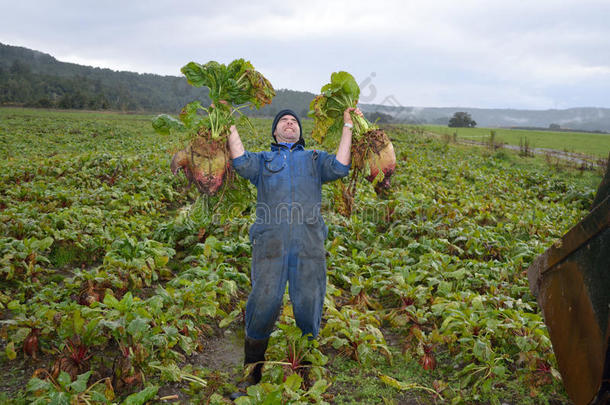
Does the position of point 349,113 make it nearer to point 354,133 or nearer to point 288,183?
point 354,133

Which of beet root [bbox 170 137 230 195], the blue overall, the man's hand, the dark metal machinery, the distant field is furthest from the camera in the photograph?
the distant field

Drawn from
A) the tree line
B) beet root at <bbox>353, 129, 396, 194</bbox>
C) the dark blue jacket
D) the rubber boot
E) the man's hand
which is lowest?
the rubber boot

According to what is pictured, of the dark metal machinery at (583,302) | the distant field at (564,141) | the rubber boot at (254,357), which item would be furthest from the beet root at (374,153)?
the distant field at (564,141)

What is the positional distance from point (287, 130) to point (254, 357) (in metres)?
1.85

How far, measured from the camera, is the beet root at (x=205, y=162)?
3.08 meters

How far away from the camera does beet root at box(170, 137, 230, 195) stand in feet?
10.1

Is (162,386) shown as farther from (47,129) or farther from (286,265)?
(47,129)

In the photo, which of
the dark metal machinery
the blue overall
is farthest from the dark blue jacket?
the dark metal machinery

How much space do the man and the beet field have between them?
11.8 inches

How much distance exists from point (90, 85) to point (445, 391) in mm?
100105

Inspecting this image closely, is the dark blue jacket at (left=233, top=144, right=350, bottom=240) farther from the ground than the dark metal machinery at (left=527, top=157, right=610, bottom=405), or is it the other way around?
the dark blue jacket at (left=233, top=144, right=350, bottom=240)

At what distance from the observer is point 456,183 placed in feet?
39.0

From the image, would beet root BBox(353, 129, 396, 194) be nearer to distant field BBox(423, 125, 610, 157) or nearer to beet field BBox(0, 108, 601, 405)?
beet field BBox(0, 108, 601, 405)

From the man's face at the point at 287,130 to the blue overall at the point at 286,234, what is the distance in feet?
0.47
